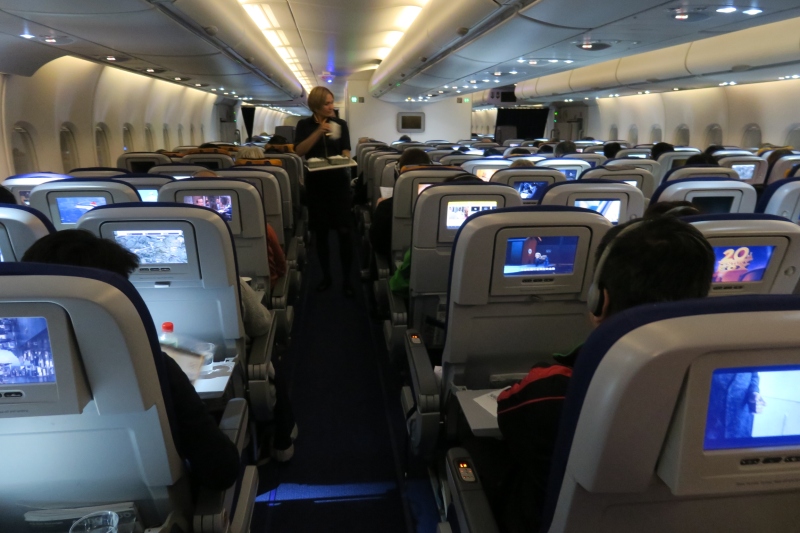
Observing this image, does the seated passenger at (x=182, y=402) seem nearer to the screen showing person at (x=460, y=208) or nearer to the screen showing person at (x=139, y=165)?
the screen showing person at (x=460, y=208)

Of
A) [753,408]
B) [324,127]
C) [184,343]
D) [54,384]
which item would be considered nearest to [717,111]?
[324,127]

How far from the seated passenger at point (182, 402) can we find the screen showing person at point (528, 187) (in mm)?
3840

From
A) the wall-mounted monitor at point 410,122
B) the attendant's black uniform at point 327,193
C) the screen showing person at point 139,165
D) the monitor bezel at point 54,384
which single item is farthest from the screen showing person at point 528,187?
the wall-mounted monitor at point 410,122

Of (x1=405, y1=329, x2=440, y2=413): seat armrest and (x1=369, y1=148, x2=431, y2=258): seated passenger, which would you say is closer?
(x1=405, y1=329, x2=440, y2=413): seat armrest

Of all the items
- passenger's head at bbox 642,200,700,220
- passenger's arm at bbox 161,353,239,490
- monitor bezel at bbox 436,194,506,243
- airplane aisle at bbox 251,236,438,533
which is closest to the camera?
passenger's arm at bbox 161,353,239,490

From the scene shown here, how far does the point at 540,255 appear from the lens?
215 centimetres

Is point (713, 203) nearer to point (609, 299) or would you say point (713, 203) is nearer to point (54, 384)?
point (609, 299)

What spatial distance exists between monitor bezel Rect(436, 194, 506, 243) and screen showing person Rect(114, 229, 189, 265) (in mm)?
1518

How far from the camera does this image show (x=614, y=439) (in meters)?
0.92

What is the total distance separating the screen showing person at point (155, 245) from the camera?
2176 millimetres

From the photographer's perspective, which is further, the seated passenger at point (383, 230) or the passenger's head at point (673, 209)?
the seated passenger at point (383, 230)

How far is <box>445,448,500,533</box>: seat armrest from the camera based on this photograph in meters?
1.59

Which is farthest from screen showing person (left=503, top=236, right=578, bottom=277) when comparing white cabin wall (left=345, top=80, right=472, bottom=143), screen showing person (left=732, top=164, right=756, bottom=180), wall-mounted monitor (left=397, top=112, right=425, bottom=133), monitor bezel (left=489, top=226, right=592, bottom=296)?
wall-mounted monitor (left=397, top=112, right=425, bottom=133)

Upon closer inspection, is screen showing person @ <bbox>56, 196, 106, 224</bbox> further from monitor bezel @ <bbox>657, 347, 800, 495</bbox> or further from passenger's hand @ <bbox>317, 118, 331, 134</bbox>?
monitor bezel @ <bbox>657, 347, 800, 495</bbox>
